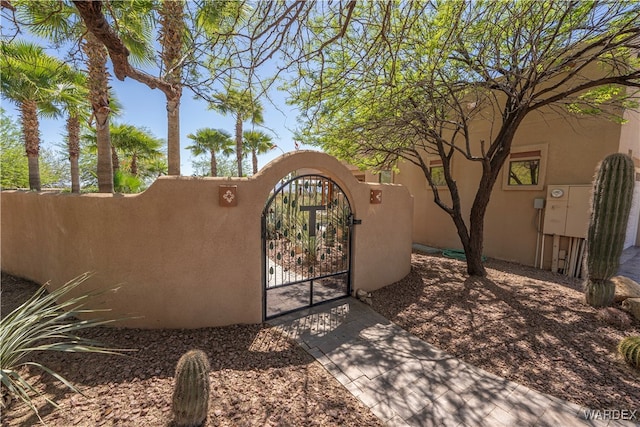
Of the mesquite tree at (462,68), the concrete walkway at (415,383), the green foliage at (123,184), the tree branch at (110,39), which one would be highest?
the mesquite tree at (462,68)

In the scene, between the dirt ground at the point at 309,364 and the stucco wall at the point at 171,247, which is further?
the stucco wall at the point at 171,247

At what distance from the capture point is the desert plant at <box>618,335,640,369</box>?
3.08 metres

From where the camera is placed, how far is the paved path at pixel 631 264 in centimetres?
685

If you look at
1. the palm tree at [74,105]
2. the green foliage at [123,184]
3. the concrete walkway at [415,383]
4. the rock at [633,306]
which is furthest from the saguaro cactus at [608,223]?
the palm tree at [74,105]

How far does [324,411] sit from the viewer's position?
99.3 inches

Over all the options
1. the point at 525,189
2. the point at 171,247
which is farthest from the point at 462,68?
the point at 171,247

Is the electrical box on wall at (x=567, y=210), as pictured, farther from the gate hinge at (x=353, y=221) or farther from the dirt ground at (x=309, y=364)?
the gate hinge at (x=353, y=221)

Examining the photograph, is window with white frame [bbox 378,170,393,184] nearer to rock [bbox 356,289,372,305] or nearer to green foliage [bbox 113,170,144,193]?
rock [bbox 356,289,372,305]

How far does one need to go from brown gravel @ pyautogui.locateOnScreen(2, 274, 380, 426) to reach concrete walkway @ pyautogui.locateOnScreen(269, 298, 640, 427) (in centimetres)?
27

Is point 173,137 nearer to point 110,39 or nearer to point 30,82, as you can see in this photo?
point 30,82

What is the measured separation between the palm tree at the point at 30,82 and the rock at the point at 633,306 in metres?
12.5

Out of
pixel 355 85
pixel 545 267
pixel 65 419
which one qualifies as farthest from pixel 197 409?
pixel 545 267

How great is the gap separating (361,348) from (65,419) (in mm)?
3243

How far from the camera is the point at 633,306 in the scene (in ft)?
14.1
